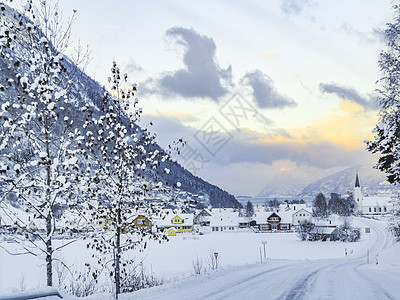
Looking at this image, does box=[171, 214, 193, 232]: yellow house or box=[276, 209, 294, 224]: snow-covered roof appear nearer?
box=[171, 214, 193, 232]: yellow house

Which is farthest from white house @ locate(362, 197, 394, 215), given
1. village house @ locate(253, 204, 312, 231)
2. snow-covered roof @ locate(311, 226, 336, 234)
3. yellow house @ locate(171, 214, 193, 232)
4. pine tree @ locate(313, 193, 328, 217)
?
snow-covered roof @ locate(311, 226, 336, 234)

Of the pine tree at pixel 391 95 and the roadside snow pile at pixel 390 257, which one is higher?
A: the pine tree at pixel 391 95

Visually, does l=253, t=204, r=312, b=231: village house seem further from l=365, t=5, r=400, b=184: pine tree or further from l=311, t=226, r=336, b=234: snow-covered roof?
l=365, t=5, r=400, b=184: pine tree

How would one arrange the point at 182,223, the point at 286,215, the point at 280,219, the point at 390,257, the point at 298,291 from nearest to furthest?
the point at 298,291, the point at 390,257, the point at 280,219, the point at 182,223, the point at 286,215

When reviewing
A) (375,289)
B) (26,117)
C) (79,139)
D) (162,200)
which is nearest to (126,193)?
(162,200)

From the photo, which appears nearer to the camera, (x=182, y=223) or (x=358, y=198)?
(x=182, y=223)

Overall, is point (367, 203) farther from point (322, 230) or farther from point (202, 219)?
point (322, 230)

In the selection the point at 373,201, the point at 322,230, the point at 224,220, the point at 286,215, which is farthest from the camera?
the point at 373,201

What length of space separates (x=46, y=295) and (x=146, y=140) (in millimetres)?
6268

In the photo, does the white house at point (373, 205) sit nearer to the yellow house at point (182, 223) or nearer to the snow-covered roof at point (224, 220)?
the snow-covered roof at point (224, 220)

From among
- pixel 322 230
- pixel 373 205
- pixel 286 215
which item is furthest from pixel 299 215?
pixel 373 205

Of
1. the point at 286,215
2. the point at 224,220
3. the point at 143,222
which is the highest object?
the point at 143,222

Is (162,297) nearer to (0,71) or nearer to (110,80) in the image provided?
(110,80)

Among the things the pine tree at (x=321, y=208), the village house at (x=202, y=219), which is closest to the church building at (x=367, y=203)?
the pine tree at (x=321, y=208)
